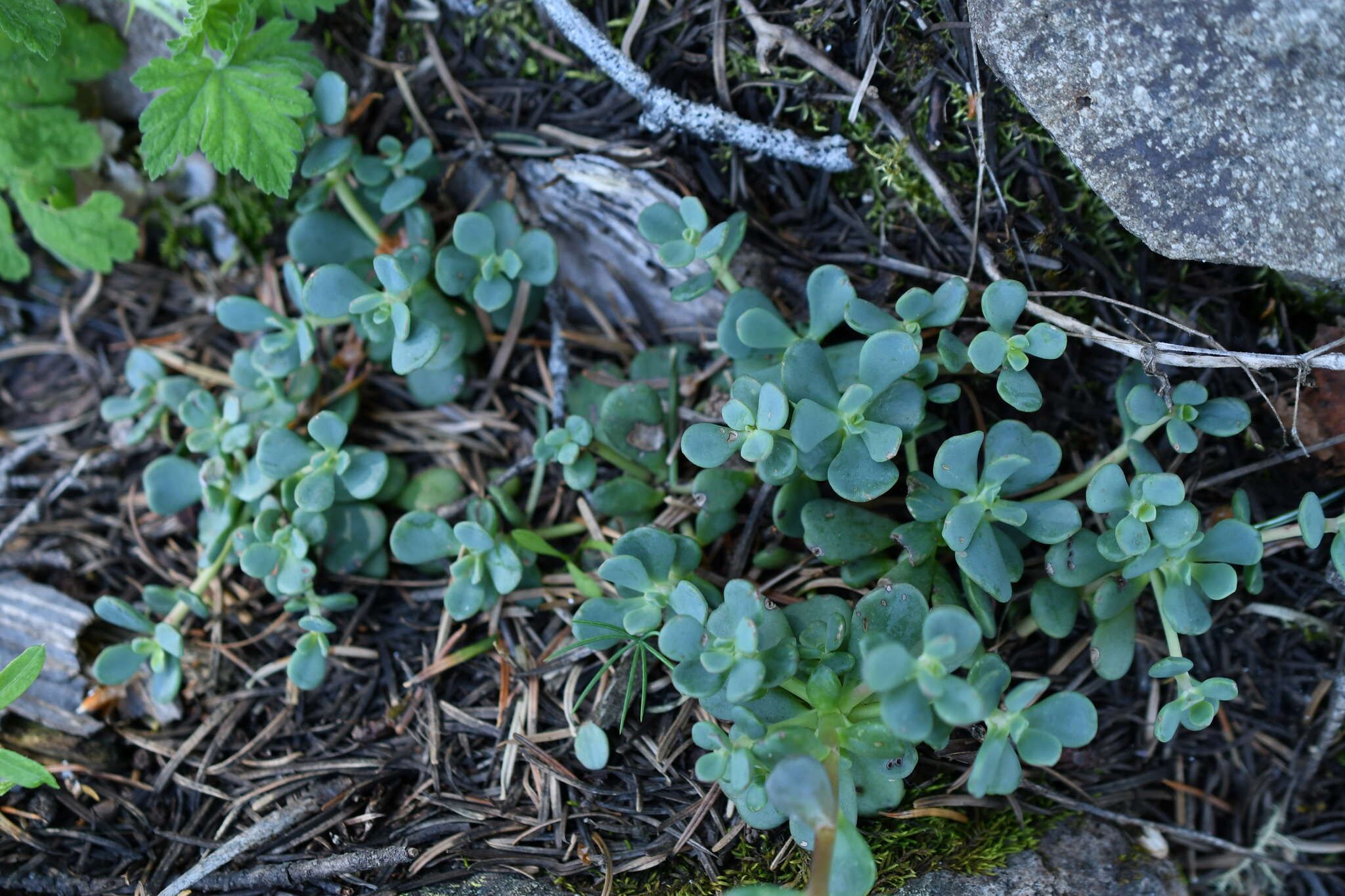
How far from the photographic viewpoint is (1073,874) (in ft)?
7.75

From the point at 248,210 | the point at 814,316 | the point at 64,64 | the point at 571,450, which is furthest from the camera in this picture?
the point at 248,210

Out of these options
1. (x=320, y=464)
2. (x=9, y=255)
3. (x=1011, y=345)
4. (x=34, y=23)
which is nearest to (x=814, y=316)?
(x=1011, y=345)

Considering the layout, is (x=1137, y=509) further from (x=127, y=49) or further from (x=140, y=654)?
(x=127, y=49)

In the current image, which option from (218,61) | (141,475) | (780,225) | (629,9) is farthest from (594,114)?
(141,475)

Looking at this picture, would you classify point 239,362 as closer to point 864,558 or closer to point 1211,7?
point 864,558

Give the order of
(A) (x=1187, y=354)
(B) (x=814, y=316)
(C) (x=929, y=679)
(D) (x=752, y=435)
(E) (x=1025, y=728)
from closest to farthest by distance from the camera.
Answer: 1. (C) (x=929, y=679)
2. (E) (x=1025, y=728)
3. (D) (x=752, y=435)
4. (A) (x=1187, y=354)
5. (B) (x=814, y=316)

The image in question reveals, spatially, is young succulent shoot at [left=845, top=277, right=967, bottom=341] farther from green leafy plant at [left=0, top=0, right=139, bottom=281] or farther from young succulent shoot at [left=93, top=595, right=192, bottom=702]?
green leafy plant at [left=0, top=0, right=139, bottom=281]

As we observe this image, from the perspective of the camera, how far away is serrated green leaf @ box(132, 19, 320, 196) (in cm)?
261

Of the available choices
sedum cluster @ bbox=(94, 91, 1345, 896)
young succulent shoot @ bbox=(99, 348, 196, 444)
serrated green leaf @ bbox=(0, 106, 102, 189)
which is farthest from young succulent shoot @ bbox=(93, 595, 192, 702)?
serrated green leaf @ bbox=(0, 106, 102, 189)

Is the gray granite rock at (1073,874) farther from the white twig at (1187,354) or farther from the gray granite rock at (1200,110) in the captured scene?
the gray granite rock at (1200,110)

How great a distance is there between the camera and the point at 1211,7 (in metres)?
2.12

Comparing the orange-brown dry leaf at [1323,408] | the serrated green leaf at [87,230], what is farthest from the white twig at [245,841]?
the orange-brown dry leaf at [1323,408]

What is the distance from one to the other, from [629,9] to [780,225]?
2.55 feet

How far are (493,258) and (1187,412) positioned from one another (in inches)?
77.0
